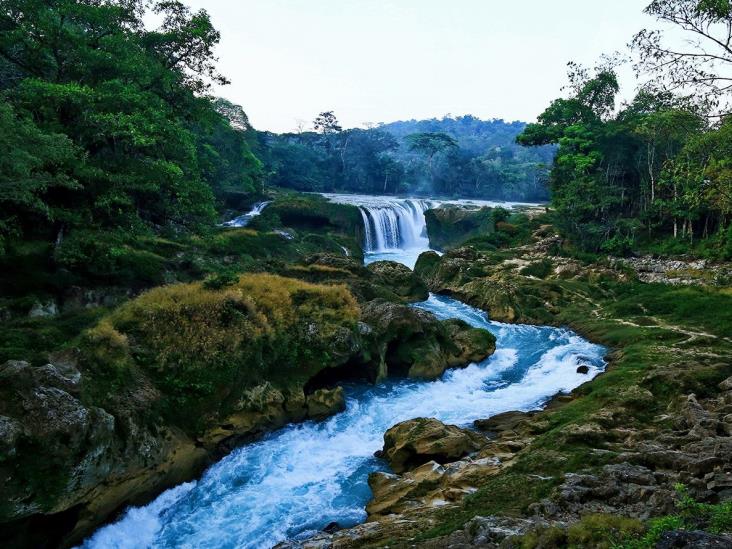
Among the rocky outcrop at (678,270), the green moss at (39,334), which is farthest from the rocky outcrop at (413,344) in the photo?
the rocky outcrop at (678,270)

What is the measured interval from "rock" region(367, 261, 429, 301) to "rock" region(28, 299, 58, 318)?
17895mm

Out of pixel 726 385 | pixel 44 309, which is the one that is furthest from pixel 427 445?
pixel 44 309

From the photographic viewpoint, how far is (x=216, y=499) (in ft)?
33.2

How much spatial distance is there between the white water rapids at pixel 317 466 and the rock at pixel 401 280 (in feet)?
33.7

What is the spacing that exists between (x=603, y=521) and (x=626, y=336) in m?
17.8

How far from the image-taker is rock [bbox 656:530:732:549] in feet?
13.4

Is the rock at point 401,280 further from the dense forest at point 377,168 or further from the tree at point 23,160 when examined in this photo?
the dense forest at point 377,168

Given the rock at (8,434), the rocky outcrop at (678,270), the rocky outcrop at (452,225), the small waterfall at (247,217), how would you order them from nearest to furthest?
the rock at (8,434), the rocky outcrop at (678,270), the small waterfall at (247,217), the rocky outcrop at (452,225)

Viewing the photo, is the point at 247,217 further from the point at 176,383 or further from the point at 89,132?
the point at 176,383

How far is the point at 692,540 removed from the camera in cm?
421

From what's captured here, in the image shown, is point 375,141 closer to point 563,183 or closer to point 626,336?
point 563,183

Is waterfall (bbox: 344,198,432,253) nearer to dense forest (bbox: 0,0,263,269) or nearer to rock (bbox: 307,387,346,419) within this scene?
dense forest (bbox: 0,0,263,269)

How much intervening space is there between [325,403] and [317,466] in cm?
271

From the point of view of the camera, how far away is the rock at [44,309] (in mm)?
13289
